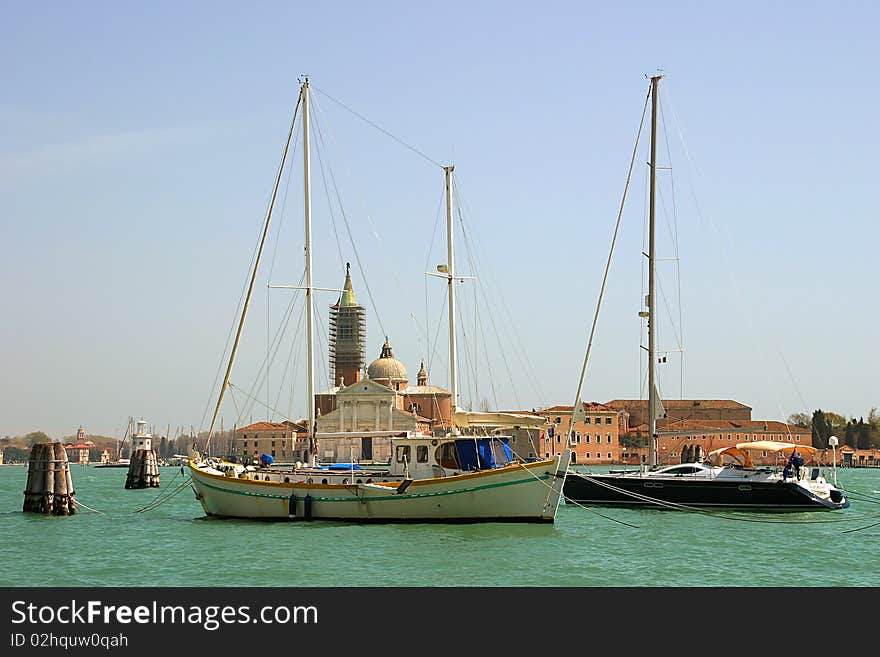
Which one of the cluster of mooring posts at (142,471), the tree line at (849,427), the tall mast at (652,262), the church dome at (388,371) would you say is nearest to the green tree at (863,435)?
the tree line at (849,427)

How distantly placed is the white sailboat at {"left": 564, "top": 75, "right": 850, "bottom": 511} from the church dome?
3393 inches

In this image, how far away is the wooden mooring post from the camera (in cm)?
6253

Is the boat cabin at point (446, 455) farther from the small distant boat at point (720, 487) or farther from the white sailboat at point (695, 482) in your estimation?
the small distant boat at point (720, 487)

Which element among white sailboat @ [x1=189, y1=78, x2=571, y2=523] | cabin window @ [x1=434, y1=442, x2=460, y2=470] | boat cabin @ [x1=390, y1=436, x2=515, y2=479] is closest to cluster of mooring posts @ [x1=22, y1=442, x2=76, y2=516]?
white sailboat @ [x1=189, y1=78, x2=571, y2=523]

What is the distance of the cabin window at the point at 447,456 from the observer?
28172mm

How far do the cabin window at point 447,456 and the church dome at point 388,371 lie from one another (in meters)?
91.1

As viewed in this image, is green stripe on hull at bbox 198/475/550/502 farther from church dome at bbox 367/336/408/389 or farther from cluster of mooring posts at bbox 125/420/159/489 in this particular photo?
church dome at bbox 367/336/408/389

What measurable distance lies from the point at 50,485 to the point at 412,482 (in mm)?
13205

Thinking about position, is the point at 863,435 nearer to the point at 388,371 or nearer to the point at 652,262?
the point at 388,371
